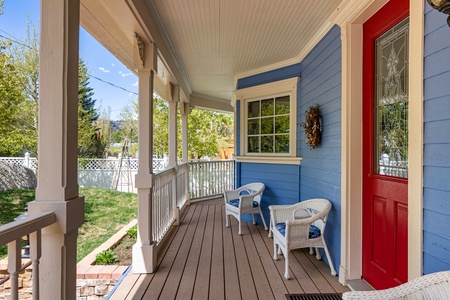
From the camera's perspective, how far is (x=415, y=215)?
1.48 meters

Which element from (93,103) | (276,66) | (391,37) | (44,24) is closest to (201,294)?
(44,24)

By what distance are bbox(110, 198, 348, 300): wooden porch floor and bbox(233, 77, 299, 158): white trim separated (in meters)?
1.48

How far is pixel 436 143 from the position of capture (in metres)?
1.35

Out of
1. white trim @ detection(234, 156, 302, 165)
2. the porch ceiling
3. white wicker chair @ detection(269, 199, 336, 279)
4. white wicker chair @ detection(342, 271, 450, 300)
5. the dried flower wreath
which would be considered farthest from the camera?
white trim @ detection(234, 156, 302, 165)

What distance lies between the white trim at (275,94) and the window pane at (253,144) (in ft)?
0.28

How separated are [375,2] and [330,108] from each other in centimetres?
102

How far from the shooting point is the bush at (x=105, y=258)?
309 centimetres

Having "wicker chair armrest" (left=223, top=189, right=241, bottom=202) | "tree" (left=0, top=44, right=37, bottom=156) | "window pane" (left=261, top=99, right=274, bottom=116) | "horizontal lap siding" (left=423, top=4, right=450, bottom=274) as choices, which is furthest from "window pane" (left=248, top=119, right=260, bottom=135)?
"tree" (left=0, top=44, right=37, bottom=156)

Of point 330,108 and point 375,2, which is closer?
point 375,2

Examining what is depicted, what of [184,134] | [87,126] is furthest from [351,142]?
[87,126]

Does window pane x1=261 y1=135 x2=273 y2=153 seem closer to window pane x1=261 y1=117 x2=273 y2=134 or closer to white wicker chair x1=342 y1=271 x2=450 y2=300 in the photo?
window pane x1=261 y1=117 x2=273 y2=134

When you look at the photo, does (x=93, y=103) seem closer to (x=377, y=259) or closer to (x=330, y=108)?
(x=330, y=108)

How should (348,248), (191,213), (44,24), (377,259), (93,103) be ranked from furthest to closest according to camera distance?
(93,103), (191,213), (348,248), (377,259), (44,24)

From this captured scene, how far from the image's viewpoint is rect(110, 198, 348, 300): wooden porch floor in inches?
87.1
